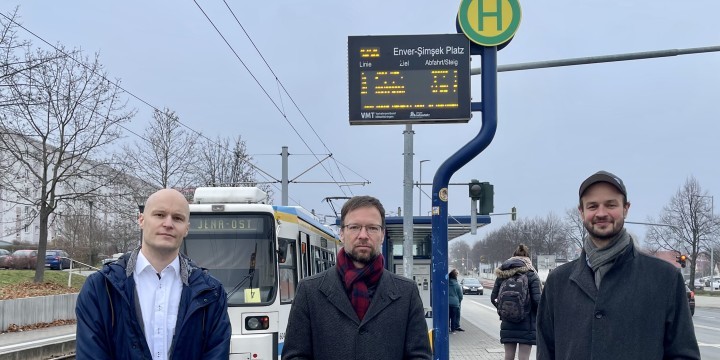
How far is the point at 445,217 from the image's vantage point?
9562mm

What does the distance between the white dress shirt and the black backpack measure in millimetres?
5763

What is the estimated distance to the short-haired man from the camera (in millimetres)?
3520

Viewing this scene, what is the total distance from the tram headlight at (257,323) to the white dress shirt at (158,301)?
6.79 m

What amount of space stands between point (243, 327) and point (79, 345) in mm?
6943

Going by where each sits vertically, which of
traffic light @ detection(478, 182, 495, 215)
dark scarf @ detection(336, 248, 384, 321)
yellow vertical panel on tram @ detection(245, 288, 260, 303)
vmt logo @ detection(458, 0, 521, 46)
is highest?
vmt logo @ detection(458, 0, 521, 46)

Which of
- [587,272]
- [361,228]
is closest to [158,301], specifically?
[361,228]

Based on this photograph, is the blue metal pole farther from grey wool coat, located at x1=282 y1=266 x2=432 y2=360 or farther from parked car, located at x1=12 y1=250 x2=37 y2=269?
parked car, located at x1=12 y1=250 x2=37 y2=269

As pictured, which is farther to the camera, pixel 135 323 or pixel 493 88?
pixel 493 88

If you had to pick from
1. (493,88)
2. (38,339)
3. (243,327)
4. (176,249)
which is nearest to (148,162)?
(38,339)

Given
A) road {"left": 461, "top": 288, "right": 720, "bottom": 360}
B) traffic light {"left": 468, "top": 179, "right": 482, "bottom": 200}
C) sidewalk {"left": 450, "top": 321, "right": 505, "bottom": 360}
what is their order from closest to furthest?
traffic light {"left": 468, "top": 179, "right": 482, "bottom": 200}, sidewalk {"left": 450, "top": 321, "right": 505, "bottom": 360}, road {"left": 461, "top": 288, "right": 720, "bottom": 360}

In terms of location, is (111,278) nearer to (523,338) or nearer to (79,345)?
(79,345)

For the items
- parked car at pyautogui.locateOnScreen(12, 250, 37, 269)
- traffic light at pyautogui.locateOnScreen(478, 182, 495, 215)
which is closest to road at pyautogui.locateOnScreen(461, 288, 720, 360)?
traffic light at pyautogui.locateOnScreen(478, 182, 495, 215)

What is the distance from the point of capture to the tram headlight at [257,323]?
402 inches

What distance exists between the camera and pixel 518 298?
8641 mm
